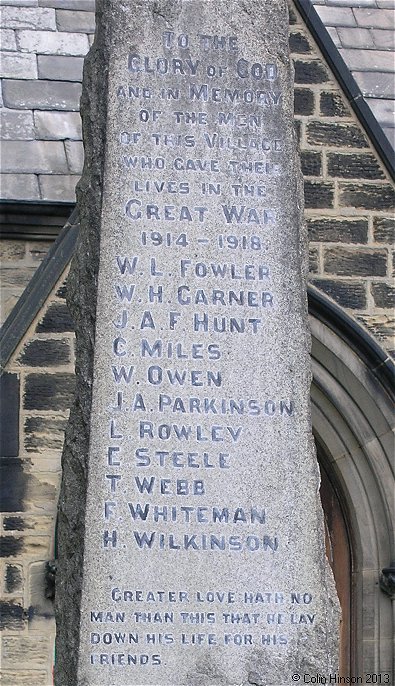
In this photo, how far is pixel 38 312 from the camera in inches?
269

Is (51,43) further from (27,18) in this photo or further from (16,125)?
(16,125)

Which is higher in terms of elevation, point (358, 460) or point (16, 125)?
point (16, 125)

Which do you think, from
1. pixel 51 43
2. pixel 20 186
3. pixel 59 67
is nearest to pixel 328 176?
pixel 20 186

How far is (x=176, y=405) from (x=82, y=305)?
412mm

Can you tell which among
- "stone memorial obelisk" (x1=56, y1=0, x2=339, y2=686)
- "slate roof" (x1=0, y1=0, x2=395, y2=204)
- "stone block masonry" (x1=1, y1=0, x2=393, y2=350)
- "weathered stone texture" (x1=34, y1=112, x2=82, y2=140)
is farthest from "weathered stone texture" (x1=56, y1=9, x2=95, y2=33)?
"stone memorial obelisk" (x1=56, y1=0, x2=339, y2=686)

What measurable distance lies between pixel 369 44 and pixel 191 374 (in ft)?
15.8

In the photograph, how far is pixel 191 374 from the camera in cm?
422

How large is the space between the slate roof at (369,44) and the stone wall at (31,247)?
0.78m

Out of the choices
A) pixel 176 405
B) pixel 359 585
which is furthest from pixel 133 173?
pixel 359 585

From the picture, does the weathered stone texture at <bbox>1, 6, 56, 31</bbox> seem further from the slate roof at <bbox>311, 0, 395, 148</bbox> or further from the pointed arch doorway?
the pointed arch doorway

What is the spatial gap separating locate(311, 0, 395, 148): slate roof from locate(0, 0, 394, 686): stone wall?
78cm

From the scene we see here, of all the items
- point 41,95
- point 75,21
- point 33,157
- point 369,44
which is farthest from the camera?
point 369,44

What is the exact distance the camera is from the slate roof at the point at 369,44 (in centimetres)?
825

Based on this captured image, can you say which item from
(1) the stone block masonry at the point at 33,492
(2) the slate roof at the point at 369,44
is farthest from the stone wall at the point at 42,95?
(2) the slate roof at the point at 369,44
